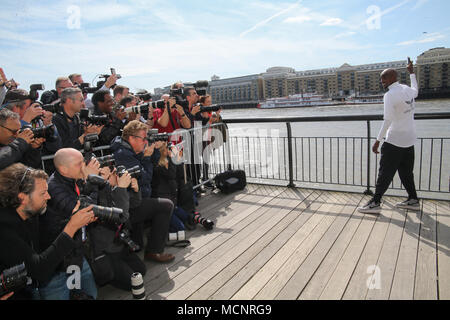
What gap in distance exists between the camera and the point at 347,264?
9.00ft

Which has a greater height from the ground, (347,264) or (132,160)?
(132,160)

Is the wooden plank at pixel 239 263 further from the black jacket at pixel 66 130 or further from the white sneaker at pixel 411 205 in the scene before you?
the black jacket at pixel 66 130

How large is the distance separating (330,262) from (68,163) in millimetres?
2336

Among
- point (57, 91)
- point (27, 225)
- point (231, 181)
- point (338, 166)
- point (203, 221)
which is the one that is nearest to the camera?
point (27, 225)

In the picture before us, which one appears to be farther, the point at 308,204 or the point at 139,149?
the point at 308,204

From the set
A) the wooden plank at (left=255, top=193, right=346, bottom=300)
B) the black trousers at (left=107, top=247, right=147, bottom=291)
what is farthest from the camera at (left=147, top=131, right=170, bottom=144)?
the wooden plank at (left=255, top=193, right=346, bottom=300)

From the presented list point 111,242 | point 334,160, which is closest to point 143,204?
point 111,242

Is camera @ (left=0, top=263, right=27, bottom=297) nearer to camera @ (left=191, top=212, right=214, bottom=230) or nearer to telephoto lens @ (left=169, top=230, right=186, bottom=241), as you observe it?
telephoto lens @ (left=169, top=230, right=186, bottom=241)

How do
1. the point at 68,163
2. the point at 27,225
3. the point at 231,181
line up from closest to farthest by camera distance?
the point at 27,225
the point at 68,163
the point at 231,181

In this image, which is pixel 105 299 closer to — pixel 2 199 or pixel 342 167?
pixel 2 199

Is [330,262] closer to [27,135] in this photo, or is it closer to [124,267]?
[124,267]
